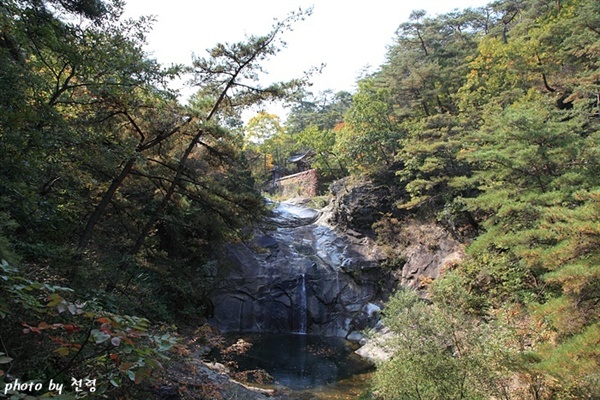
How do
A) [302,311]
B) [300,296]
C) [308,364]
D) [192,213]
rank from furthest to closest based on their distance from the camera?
[300,296]
[302,311]
[308,364]
[192,213]

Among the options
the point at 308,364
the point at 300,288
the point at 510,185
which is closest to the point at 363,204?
the point at 300,288

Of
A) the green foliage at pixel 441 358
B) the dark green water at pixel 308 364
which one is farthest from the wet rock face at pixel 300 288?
the green foliage at pixel 441 358

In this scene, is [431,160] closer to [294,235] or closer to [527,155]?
[527,155]

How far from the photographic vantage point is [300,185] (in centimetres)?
3041

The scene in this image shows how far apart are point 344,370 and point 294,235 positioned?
400 inches

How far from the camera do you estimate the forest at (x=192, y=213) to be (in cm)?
328

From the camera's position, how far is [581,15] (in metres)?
13.2

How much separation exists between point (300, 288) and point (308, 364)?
18.1 ft

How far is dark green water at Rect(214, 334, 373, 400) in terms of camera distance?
9.43 meters

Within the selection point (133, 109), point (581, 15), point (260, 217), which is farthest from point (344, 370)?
point (581, 15)

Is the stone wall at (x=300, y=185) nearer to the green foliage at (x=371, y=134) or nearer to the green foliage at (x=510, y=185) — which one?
the green foliage at (x=371, y=134)

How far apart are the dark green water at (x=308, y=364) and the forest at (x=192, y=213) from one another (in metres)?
1.24

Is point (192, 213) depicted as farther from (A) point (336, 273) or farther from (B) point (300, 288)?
A: (A) point (336, 273)

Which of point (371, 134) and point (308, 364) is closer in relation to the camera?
point (308, 364)
